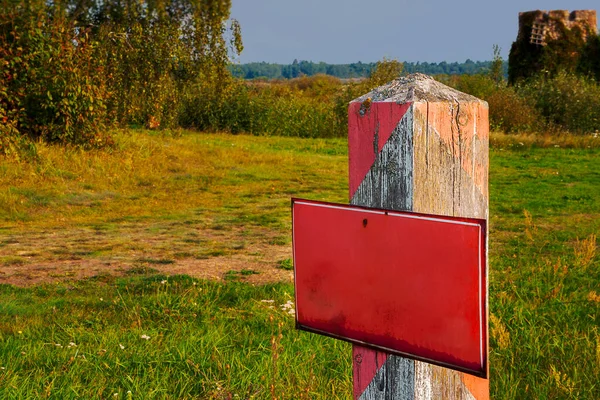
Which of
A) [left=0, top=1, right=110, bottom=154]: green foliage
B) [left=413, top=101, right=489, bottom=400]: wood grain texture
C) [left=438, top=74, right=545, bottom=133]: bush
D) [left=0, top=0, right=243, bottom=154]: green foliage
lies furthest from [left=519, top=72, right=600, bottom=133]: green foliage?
[left=413, top=101, right=489, bottom=400]: wood grain texture

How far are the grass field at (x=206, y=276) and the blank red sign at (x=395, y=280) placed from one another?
86 centimetres

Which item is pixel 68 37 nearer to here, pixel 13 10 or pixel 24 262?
pixel 13 10

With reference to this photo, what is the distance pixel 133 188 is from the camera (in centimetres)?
1204

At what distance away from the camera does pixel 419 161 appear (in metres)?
1.71

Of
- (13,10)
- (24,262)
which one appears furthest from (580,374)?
(13,10)

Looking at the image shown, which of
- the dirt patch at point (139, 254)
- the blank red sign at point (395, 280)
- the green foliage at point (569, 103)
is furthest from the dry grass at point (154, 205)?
the green foliage at point (569, 103)

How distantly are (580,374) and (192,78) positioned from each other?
1391 cm

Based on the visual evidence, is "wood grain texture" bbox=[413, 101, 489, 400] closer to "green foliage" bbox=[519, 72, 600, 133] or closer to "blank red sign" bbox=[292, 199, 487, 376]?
"blank red sign" bbox=[292, 199, 487, 376]

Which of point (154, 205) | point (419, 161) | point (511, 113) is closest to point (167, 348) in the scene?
point (419, 161)

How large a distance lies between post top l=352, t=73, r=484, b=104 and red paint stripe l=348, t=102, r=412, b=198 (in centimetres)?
2

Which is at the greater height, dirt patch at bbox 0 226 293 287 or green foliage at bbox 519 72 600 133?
green foliage at bbox 519 72 600 133

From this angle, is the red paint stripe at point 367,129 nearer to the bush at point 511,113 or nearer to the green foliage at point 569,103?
the bush at point 511,113

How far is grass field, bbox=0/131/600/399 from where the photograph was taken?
11.6ft

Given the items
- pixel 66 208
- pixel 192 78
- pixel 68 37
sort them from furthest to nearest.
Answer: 1. pixel 192 78
2. pixel 68 37
3. pixel 66 208
